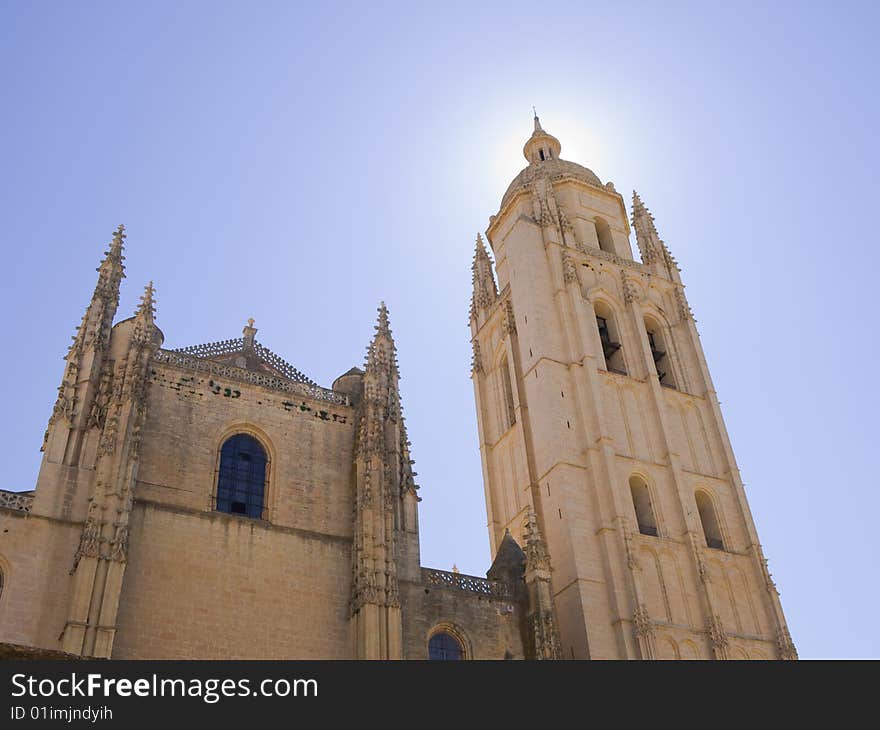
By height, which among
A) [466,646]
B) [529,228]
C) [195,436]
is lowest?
[466,646]

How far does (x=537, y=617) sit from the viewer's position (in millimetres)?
23578

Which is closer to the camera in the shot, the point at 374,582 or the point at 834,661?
the point at 834,661

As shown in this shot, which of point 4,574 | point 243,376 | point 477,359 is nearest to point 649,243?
point 477,359

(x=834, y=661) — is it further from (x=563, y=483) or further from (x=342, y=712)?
(x=563, y=483)

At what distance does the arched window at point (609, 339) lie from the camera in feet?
109

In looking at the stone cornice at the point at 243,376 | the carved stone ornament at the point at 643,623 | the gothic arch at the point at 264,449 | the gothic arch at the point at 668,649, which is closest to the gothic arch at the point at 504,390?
the stone cornice at the point at 243,376

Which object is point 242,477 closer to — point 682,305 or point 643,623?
point 643,623

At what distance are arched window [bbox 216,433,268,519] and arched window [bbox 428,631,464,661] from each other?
5289 mm

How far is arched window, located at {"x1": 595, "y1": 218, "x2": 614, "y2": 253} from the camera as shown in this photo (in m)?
37.5

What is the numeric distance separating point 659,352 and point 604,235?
610cm

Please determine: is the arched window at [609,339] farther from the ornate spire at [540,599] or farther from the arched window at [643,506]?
the ornate spire at [540,599]

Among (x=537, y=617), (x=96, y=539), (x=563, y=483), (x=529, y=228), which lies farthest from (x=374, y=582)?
(x=529, y=228)

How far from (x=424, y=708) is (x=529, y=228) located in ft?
90.6

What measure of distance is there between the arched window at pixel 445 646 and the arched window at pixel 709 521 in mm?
10283
